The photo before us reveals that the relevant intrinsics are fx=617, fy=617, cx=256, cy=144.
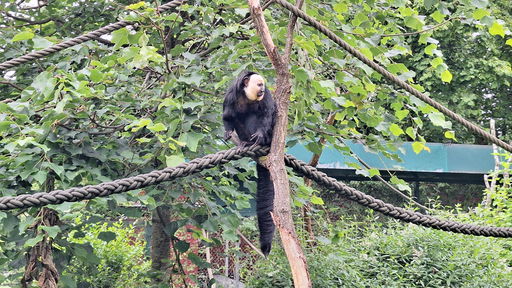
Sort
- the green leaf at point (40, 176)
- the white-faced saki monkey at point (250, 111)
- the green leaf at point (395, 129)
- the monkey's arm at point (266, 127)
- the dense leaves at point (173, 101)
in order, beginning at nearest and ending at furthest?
the green leaf at point (40, 176) < the dense leaves at point (173, 101) < the monkey's arm at point (266, 127) < the white-faced saki monkey at point (250, 111) < the green leaf at point (395, 129)

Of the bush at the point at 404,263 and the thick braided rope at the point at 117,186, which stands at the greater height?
the thick braided rope at the point at 117,186

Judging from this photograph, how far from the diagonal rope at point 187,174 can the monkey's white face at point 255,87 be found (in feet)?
3.07

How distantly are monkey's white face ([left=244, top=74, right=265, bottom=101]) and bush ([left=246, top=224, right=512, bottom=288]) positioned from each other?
1.75 m

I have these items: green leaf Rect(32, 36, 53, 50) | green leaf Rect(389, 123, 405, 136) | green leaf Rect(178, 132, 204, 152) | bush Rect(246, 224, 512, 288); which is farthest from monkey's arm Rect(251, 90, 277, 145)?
bush Rect(246, 224, 512, 288)

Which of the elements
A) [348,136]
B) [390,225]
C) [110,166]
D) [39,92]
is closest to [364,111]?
[348,136]

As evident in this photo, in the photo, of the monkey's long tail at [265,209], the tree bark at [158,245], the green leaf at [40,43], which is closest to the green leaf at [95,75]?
the green leaf at [40,43]

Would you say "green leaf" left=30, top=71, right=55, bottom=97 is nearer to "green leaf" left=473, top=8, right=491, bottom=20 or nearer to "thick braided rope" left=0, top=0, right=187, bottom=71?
"thick braided rope" left=0, top=0, right=187, bottom=71

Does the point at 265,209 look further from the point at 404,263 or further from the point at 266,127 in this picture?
the point at 404,263

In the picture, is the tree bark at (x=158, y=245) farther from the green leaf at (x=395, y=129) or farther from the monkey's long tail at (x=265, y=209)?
the green leaf at (x=395, y=129)

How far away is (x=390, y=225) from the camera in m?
6.08

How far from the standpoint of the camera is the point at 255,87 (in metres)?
3.70

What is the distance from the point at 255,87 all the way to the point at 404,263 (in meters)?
2.78

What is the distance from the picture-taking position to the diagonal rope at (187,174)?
8.13 ft

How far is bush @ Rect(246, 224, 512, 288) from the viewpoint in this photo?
5.13m
